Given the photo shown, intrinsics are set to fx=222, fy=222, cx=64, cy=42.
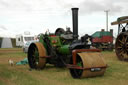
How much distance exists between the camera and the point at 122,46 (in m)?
12.2

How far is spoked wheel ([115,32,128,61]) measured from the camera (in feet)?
39.0

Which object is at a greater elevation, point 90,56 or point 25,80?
point 90,56

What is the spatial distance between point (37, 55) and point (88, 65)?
10.2ft

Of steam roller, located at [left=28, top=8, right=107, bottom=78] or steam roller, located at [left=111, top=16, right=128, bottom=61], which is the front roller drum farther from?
steam roller, located at [left=111, top=16, right=128, bottom=61]

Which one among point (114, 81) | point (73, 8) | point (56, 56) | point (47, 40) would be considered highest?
point (73, 8)

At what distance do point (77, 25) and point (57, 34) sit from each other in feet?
6.11

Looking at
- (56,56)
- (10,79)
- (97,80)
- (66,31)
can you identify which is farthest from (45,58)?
(97,80)

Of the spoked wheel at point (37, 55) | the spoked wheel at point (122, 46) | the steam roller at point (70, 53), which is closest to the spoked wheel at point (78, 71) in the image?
the steam roller at point (70, 53)

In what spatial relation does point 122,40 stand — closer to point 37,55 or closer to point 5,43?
point 37,55

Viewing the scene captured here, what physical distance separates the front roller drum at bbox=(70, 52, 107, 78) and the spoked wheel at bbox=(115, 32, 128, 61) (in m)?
5.26

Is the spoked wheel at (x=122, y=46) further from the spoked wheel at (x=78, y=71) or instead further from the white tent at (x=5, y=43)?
the white tent at (x=5, y=43)

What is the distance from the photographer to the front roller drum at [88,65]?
6.54 metres

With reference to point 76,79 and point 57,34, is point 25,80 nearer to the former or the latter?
point 76,79

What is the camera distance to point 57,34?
31.7ft
